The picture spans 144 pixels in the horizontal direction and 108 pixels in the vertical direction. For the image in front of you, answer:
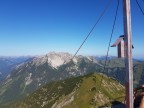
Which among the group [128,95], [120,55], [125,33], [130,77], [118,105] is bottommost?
[118,105]

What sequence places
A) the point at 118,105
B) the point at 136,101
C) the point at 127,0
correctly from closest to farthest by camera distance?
the point at 127,0
the point at 136,101
the point at 118,105

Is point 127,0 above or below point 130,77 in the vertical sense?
above

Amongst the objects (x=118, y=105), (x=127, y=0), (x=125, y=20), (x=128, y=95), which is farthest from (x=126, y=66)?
(x=118, y=105)

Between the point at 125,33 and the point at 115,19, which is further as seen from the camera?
the point at 115,19

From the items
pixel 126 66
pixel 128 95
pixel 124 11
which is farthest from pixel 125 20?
pixel 128 95

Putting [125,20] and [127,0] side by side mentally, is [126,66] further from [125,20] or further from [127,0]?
[127,0]

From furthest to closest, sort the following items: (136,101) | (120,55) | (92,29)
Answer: (136,101)
(92,29)
(120,55)

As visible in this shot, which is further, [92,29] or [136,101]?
[136,101]

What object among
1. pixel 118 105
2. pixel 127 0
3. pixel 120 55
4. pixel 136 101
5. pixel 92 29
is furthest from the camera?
pixel 118 105

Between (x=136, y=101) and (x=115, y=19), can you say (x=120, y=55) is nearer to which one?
(x=115, y=19)
